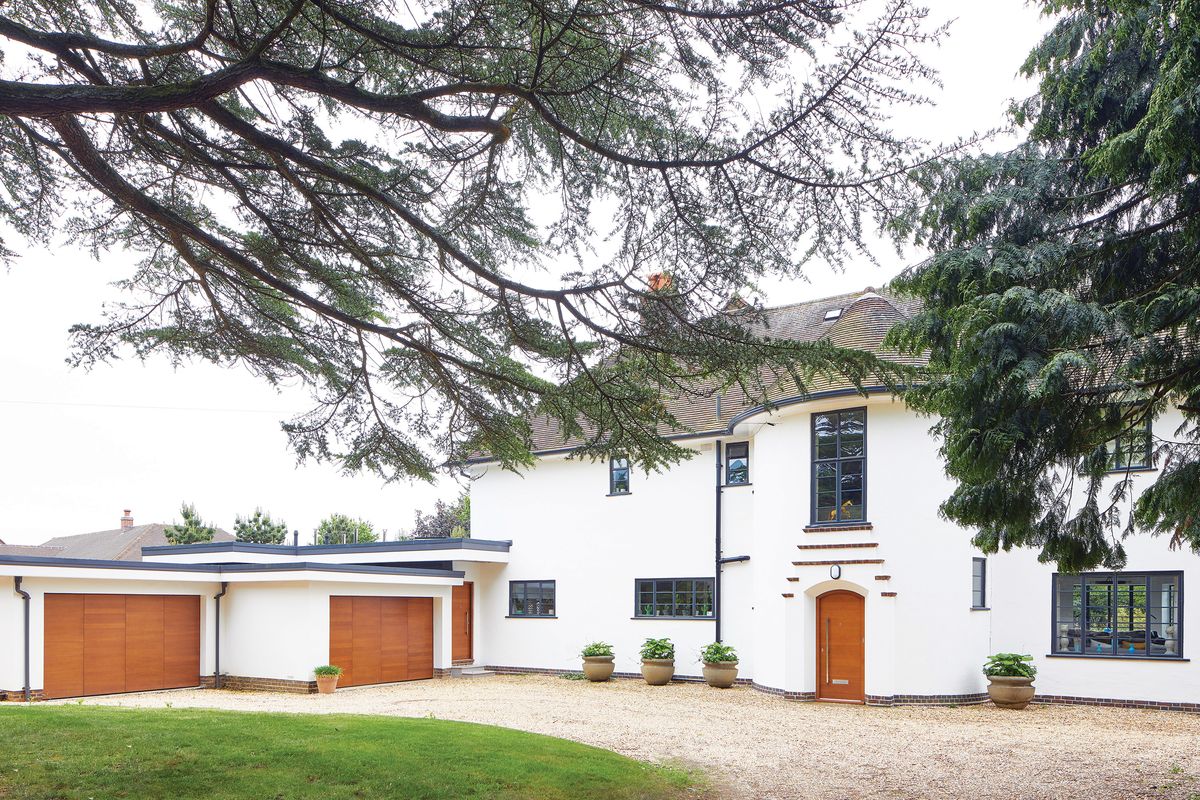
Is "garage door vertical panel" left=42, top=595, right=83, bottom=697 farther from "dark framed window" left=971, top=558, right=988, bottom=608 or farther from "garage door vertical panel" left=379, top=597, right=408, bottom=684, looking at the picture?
"dark framed window" left=971, top=558, right=988, bottom=608

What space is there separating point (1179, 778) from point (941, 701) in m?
7.07

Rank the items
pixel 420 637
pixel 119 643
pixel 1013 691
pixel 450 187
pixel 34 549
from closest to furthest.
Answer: pixel 450 187 < pixel 1013 691 < pixel 119 643 < pixel 420 637 < pixel 34 549

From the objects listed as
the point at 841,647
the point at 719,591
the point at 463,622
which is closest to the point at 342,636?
the point at 463,622

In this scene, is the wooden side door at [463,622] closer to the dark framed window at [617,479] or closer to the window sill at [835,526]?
the dark framed window at [617,479]

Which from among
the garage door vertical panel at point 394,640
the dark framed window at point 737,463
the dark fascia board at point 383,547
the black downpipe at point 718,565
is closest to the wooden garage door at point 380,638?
the garage door vertical panel at point 394,640

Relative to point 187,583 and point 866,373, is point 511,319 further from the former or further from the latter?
point 187,583

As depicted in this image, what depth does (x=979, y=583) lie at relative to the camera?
Answer: 62.7ft

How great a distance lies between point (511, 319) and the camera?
8969 millimetres

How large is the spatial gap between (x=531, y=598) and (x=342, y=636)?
534cm

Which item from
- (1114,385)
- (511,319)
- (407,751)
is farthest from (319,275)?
(1114,385)

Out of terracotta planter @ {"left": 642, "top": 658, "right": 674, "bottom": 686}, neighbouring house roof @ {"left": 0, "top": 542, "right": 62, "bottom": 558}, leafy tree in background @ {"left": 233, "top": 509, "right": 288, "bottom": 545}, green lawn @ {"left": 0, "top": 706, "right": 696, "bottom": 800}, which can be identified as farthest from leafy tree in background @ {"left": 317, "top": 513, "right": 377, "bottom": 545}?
green lawn @ {"left": 0, "top": 706, "right": 696, "bottom": 800}

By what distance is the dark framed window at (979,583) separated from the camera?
1895cm

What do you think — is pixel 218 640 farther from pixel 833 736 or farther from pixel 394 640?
pixel 833 736

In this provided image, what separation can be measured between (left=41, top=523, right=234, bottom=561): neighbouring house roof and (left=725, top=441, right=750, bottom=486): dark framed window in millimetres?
32551
